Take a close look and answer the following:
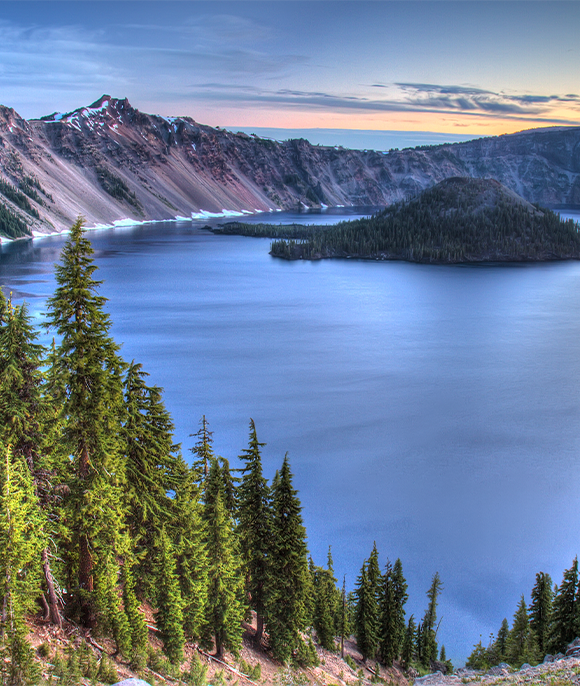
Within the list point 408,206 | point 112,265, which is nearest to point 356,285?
point 112,265

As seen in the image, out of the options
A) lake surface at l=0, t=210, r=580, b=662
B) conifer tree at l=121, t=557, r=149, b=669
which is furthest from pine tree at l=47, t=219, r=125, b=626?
lake surface at l=0, t=210, r=580, b=662

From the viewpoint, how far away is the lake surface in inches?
1042

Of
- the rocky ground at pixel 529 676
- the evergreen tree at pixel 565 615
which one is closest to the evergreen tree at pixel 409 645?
the rocky ground at pixel 529 676

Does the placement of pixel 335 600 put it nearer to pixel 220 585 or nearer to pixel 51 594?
pixel 220 585

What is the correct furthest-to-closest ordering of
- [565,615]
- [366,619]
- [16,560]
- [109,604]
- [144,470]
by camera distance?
1. [366,619]
2. [565,615]
3. [144,470]
4. [109,604]
5. [16,560]

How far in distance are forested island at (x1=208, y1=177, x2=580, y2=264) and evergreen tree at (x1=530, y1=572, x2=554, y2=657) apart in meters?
121

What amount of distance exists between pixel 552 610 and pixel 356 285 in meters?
83.0

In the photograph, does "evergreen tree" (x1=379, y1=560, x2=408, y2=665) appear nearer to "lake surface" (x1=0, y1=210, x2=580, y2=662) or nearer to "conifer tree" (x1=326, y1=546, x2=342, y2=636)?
"lake surface" (x1=0, y1=210, x2=580, y2=662)

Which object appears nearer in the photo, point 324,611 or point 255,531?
point 255,531

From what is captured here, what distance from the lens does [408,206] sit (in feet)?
548

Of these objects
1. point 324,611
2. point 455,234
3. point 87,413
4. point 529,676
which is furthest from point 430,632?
point 455,234

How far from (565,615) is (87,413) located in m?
19.1

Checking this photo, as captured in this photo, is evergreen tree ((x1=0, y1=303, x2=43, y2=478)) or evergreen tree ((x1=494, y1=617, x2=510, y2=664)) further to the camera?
evergreen tree ((x1=494, y1=617, x2=510, y2=664))

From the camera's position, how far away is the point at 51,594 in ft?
45.1
